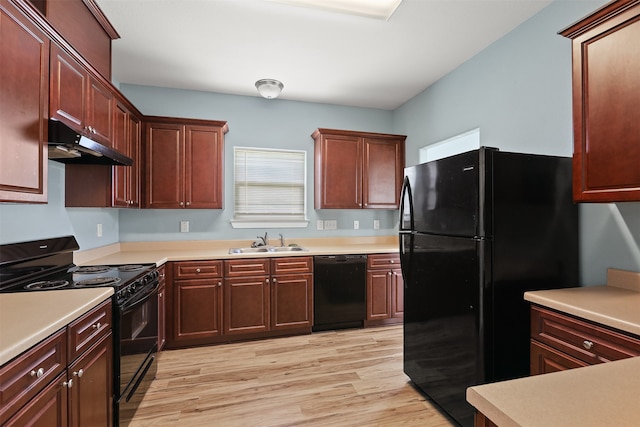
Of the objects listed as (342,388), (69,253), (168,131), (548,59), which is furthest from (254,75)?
(342,388)

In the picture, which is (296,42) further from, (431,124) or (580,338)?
(580,338)

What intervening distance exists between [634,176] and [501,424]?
1.46 meters

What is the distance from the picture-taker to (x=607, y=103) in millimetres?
1531

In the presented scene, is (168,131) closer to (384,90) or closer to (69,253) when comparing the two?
(69,253)

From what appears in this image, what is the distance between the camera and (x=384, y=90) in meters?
3.69

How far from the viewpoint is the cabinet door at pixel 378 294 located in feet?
11.6

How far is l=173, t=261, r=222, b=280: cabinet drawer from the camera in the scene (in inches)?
118

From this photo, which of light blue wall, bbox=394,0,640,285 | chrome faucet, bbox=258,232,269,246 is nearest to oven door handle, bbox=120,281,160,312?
chrome faucet, bbox=258,232,269,246

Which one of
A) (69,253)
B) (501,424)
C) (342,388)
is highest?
(69,253)

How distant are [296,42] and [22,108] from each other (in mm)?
1964

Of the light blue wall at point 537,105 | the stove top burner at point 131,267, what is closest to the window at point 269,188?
the stove top burner at point 131,267

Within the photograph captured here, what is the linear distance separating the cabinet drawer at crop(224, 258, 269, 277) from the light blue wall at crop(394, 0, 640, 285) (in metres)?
2.38

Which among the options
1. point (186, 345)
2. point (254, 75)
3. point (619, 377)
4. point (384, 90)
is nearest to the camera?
point (619, 377)

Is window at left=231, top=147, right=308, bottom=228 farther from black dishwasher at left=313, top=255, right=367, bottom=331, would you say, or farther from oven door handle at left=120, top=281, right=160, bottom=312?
oven door handle at left=120, top=281, right=160, bottom=312
